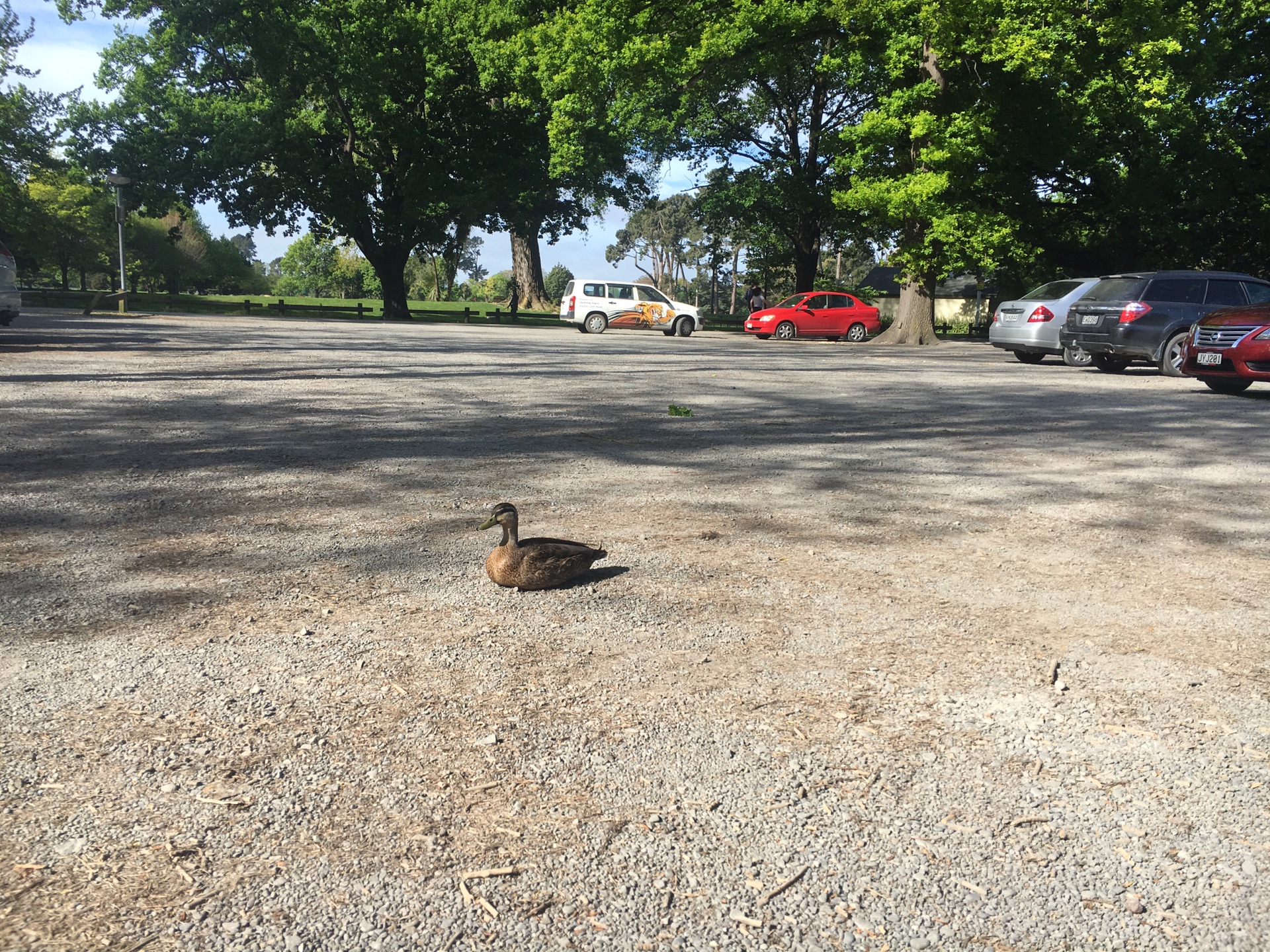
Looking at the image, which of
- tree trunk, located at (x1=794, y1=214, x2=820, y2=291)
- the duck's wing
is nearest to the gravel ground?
the duck's wing

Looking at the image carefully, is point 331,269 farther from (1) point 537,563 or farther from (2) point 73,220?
(1) point 537,563

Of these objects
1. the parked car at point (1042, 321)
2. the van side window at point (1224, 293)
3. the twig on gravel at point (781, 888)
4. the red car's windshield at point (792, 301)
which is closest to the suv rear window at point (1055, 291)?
the parked car at point (1042, 321)

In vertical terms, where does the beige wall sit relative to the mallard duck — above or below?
above

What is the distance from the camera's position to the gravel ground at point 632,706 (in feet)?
6.99

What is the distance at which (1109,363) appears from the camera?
57.9 ft

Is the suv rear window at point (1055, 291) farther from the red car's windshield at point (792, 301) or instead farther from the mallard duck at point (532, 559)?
the mallard duck at point (532, 559)

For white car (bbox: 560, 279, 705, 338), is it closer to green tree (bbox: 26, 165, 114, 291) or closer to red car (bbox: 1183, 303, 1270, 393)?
red car (bbox: 1183, 303, 1270, 393)

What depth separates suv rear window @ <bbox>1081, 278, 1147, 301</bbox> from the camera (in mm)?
16078

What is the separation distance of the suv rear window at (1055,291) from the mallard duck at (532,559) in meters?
17.2

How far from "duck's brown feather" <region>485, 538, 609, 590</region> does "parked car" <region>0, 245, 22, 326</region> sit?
15.0m

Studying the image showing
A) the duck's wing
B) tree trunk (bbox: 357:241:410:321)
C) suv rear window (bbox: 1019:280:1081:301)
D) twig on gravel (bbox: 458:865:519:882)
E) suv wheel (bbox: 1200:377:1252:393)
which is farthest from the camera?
tree trunk (bbox: 357:241:410:321)

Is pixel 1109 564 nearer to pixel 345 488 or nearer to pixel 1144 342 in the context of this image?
pixel 345 488

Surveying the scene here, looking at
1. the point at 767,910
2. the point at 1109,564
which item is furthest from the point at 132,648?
the point at 1109,564

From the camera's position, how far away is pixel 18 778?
8.31ft
